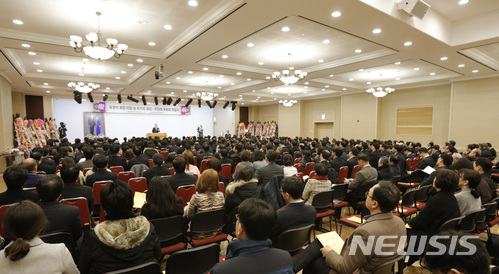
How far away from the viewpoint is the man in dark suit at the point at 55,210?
2.25m

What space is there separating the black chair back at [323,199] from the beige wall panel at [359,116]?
12631 mm

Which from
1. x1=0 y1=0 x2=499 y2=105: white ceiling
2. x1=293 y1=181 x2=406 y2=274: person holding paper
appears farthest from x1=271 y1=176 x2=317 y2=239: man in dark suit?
x1=0 y1=0 x2=499 y2=105: white ceiling

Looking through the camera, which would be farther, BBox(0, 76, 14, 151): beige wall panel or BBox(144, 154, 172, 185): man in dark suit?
BBox(0, 76, 14, 151): beige wall panel

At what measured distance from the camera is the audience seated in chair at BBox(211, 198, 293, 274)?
133 cm

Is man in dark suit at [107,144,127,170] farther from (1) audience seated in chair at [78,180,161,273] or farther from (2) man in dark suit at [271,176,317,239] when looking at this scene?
(2) man in dark suit at [271,176,317,239]

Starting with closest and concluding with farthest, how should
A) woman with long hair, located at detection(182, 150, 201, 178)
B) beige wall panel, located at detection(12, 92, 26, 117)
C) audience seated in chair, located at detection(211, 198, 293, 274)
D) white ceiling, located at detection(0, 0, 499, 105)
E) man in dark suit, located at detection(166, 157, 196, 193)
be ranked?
1. audience seated in chair, located at detection(211, 198, 293, 274)
2. man in dark suit, located at detection(166, 157, 196, 193)
3. white ceiling, located at detection(0, 0, 499, 105)
4. woman with long hair, located at detection(182, 150, 201, 178)
5. beige wall panel, located at detection(12, 92, 26, 117)

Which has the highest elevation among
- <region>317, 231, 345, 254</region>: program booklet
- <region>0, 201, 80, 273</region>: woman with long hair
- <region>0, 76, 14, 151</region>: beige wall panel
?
<region>0, 76, 14, 151</region>: beige wall panel

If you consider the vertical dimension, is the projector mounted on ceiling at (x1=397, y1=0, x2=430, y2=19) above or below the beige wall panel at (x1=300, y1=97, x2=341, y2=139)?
above

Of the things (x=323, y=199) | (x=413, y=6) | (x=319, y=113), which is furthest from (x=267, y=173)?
(x=319, y=113)

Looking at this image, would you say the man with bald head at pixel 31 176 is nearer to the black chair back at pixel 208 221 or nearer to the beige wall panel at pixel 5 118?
the black chair back at pixel 208 221

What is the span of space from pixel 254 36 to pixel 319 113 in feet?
43.9

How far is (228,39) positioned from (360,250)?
18.8 feet

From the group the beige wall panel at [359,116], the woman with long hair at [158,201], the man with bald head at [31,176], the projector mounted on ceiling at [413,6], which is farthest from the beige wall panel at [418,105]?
the man with bald head at [31,176]

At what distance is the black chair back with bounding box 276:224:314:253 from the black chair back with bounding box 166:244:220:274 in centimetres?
63
